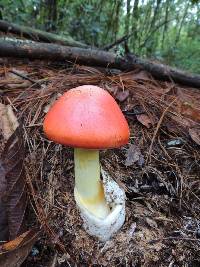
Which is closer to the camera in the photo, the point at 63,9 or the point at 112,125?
the point at 112,125

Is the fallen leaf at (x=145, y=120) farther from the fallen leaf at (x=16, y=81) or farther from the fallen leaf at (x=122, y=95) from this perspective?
the fallen leaf at (x=16, y=81)

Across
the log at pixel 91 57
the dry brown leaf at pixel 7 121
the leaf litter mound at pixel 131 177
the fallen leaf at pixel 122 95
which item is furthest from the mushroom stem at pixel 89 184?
the log at pixel 91 57

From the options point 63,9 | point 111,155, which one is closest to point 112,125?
point 111,155

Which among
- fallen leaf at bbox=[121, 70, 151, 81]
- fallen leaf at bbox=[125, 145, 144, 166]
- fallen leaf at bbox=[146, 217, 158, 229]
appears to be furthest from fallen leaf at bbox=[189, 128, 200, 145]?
fallen leaf at bbox=[121, 70, 151, 81]

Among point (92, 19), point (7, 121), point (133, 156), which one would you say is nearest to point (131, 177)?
point (133, 156)

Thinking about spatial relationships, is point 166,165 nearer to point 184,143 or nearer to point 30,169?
point 184,143

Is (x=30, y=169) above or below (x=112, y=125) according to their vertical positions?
below
